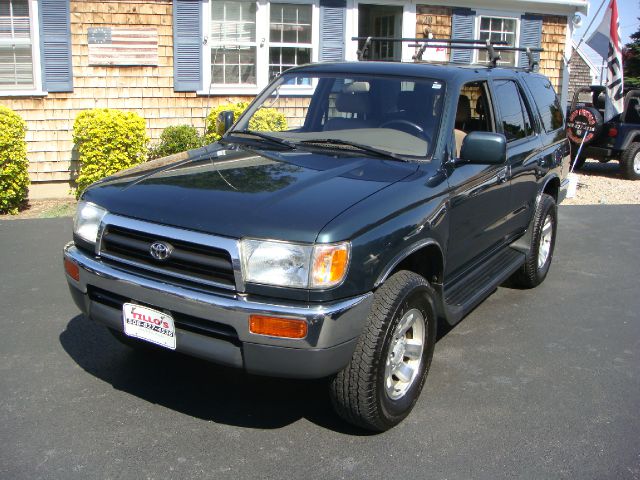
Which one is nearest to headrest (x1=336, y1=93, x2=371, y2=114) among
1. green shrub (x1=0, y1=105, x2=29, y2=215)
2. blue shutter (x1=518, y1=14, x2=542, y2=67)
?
green shrub (x1=0, y1=105, x2=29, y2=215)

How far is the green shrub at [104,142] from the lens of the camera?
30.4 feet

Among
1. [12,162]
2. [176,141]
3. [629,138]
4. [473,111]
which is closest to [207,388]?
[473,111]

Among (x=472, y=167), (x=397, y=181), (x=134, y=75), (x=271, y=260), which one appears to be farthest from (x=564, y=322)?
(x=134, y=75)

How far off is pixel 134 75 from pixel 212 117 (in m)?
1.27

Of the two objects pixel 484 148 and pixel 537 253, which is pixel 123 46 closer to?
pixel 537 253

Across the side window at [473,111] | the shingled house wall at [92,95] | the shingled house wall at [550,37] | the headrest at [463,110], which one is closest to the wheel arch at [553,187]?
the side window at [473,111]

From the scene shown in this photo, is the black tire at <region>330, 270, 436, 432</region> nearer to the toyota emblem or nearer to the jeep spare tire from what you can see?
the toyota emblem

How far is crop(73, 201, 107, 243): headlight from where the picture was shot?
11.8 ft

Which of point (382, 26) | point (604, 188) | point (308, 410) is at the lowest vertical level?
Answer: point (308, 410)

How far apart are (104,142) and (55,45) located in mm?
1597

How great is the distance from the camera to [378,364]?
3305 mm

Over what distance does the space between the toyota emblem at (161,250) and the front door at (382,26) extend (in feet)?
32.9

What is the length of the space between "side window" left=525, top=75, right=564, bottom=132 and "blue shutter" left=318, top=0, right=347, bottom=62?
5451 mm

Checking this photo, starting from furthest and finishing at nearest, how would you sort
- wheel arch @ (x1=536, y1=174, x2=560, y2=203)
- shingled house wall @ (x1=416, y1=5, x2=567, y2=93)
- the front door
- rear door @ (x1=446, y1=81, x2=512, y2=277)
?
the front door < shingled house wall @ (x1=416, y1=5, x2=567, y2=93) < wheel arch @ (x1=536, y1=174, x2=560, y2=203) < rear door @ (x1=446, y1=81, x2=512, y2=277)
